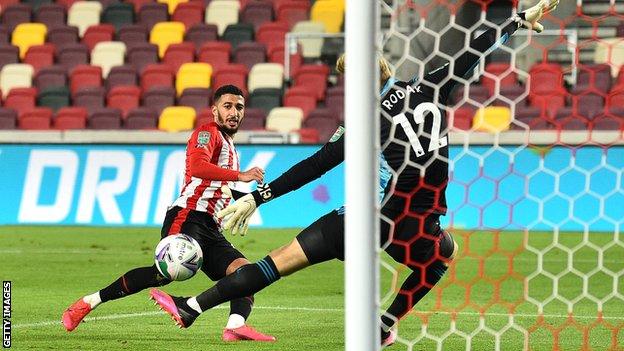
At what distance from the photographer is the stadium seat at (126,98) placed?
59.1 feet

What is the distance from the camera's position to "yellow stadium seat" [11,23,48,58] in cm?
1970

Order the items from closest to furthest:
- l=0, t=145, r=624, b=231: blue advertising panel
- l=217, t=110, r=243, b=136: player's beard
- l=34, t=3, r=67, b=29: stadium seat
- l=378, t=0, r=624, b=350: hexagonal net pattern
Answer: l=378, t=0, r=624, b=350: hexagonal net pattern
l=217, t=110, r=243, b=136: player's beard
l=0, t=145, r=624, b=231: blue advertising panel
l=34, t=3, r=67, b=29: stadium seat

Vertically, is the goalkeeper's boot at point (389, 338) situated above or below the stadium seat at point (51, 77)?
above

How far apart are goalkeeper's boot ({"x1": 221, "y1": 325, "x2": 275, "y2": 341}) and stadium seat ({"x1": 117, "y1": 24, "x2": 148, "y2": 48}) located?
13203 mm

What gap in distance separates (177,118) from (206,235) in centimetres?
1049

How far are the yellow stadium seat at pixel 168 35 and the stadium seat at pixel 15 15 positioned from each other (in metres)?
2.31

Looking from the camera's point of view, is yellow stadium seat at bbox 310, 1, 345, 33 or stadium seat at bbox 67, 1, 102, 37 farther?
stadium seat at bbox 67, 1, 102, 37

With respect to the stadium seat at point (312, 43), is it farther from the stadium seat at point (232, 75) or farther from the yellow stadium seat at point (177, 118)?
the yellow stadium seat at point (177, 118)

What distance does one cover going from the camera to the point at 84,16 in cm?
1989

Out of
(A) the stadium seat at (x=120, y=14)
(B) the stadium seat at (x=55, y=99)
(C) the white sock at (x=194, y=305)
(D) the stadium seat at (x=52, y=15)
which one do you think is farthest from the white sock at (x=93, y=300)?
(D) the stadium seat at (x=52, y=15)

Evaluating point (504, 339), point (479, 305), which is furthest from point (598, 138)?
point (504, 339)

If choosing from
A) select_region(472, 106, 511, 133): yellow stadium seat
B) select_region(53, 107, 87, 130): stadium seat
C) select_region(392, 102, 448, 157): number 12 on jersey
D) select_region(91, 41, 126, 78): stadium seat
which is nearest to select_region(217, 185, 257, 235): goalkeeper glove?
select_region(392, 102, 448, 157): number 12 on jersey

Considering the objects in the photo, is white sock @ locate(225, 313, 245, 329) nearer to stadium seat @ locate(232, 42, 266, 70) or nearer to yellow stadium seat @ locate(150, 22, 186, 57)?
stadium seat @ locate(232, 42, 266, 70)

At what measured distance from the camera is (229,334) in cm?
660
